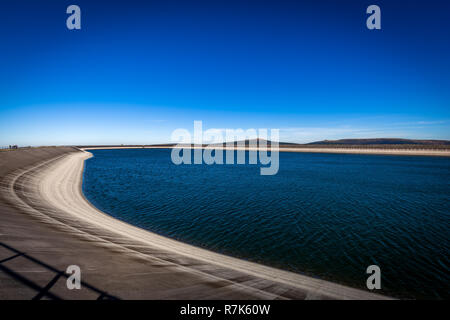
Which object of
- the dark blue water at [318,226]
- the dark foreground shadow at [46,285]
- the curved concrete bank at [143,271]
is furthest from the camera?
the dark blue water at [318,226]

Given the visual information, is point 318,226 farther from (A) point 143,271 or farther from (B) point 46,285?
(B) point 46,285

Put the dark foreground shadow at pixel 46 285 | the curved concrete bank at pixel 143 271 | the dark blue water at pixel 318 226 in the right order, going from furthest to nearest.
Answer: the dark blue water at pixel 318 226, the curved concrete bank at pixel 143 271, the dark foreground shadow at pixel 46 285

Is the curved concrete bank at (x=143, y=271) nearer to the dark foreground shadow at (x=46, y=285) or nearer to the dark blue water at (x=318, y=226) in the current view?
the dark foreground shadow at (x=46, y=285)

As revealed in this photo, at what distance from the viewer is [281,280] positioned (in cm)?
802

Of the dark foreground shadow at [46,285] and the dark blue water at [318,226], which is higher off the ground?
the dark foreground shadow at [46,285]

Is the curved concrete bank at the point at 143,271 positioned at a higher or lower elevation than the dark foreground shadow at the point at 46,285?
lower

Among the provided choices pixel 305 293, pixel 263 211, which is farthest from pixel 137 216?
pixel 305 293

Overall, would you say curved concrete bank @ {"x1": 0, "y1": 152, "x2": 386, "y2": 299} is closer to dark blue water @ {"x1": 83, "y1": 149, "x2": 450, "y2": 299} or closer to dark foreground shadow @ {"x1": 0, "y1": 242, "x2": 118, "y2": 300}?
dark foreground shadow @ {"x1": 0, "y1": 242, "x2": 118, "y2": 300}

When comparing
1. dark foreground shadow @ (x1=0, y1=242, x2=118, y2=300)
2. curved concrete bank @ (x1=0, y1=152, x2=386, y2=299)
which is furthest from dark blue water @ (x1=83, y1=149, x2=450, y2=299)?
dark foreground shadow @ (x1=0, y1=242, x2=118, y2=300)

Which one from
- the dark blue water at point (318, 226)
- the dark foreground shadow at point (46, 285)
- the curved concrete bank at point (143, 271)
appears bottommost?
the dark blue water at point (318, 226)

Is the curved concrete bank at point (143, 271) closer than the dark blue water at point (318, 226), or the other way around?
the curved concrete bank at point (143, 271)

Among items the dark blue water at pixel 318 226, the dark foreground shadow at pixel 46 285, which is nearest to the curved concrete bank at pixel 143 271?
the dark foreground shadow at pixel 46 285
